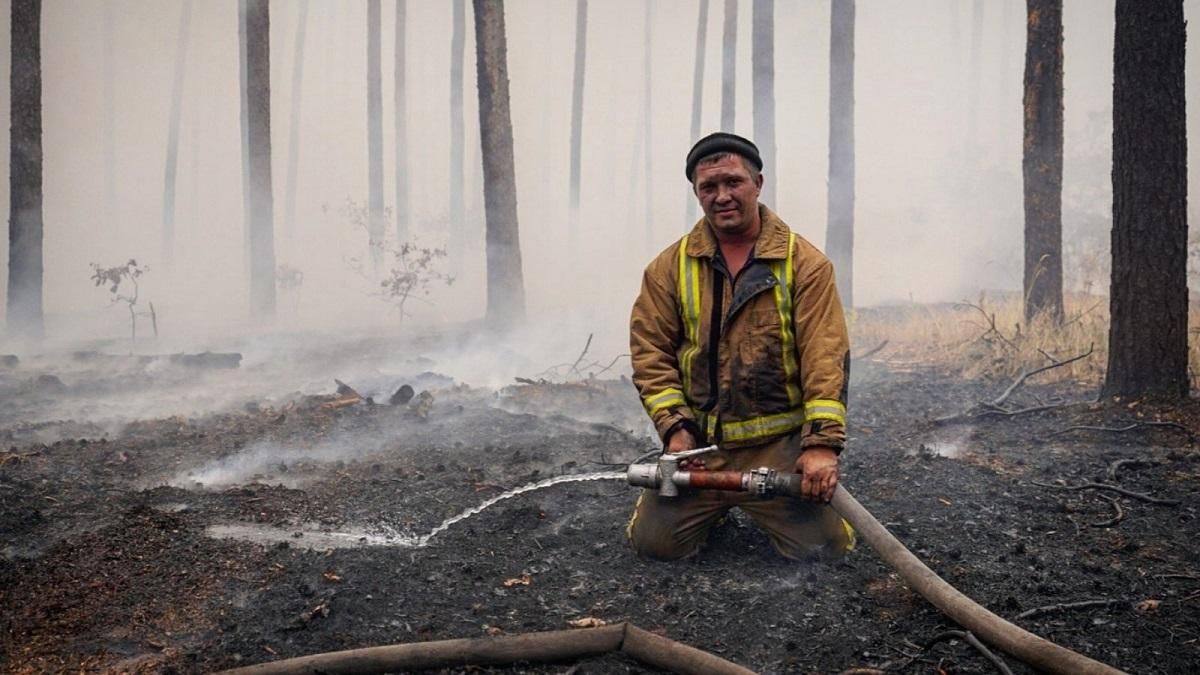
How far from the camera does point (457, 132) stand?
2984 cm

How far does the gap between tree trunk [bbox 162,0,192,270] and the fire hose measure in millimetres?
29382

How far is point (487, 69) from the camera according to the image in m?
11.9

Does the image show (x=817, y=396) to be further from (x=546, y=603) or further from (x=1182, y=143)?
(x=1182, y=143)

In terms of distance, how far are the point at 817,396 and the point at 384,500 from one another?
2751 mm

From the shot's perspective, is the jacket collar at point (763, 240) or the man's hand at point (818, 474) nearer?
the man's hand at point (818, 474)

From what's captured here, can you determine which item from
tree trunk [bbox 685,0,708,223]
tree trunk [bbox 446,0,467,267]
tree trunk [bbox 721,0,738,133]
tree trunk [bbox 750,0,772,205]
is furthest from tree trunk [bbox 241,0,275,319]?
tree trunk [bbox 685,0,708,223]

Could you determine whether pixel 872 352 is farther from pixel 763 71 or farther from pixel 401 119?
pixel 401 119

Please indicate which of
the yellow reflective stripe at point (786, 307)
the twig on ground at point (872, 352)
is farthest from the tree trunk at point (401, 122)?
the yellow reflective stripe at point (786, 307)

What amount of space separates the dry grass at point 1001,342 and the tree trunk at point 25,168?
12390mm

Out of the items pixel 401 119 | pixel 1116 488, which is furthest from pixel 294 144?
pixel 1116 488

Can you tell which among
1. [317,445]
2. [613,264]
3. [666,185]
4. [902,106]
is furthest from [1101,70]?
[317,445]

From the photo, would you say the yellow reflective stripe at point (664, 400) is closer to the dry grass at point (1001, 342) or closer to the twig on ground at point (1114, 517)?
the twig on ground at point (1114, 517)

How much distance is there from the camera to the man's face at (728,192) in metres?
3.55

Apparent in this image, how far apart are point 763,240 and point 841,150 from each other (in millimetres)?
11519
